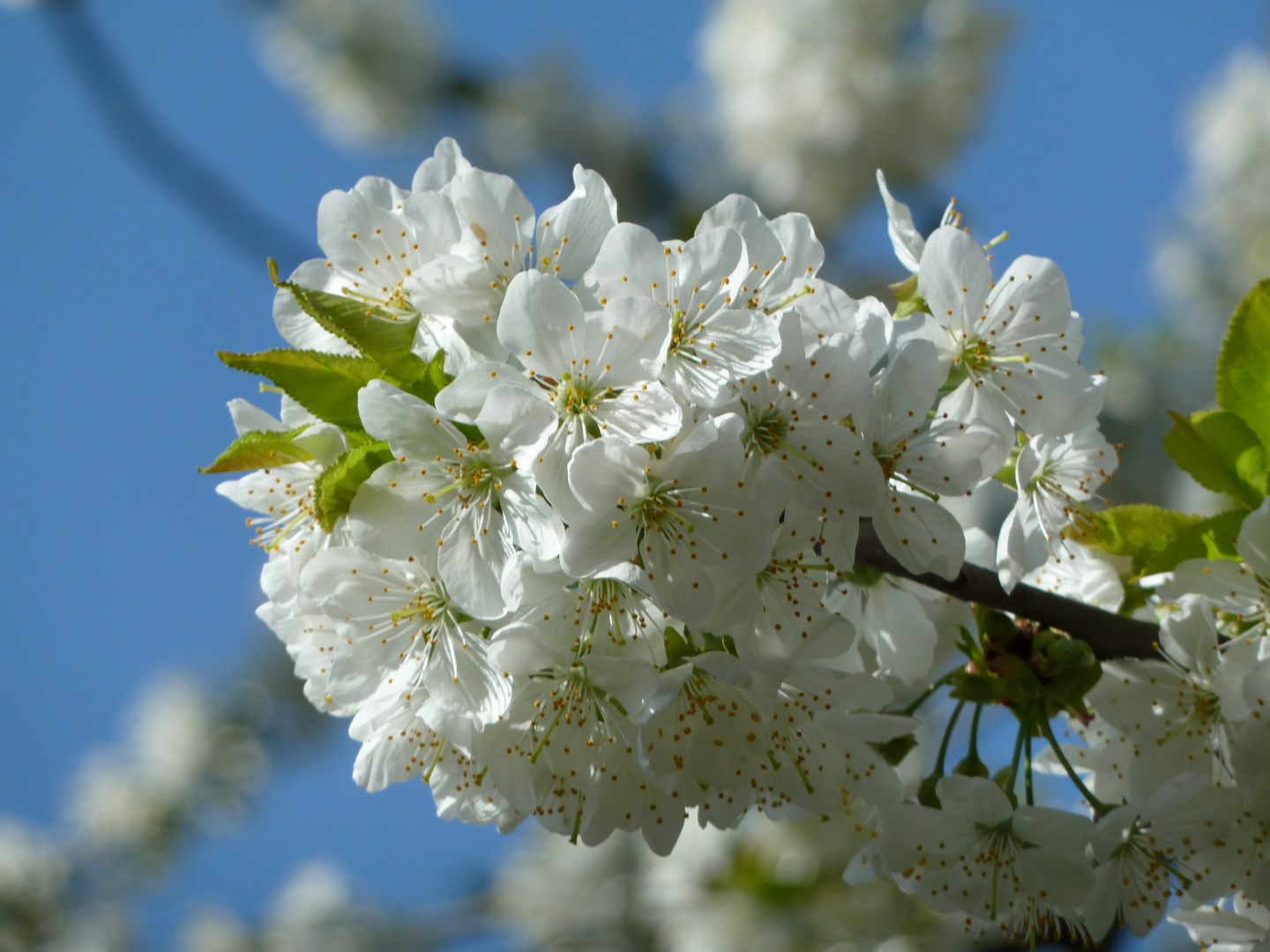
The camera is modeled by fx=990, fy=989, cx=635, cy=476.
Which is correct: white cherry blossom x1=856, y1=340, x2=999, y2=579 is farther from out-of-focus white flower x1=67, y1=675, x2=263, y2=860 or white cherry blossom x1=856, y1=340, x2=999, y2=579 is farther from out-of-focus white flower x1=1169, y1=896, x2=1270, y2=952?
out-of-focus white flower x1=67, y1=675, x2=263, y2=860

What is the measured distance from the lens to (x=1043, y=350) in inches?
42.6

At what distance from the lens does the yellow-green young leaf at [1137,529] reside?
1.16m

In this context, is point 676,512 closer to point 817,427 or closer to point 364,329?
point 817,427

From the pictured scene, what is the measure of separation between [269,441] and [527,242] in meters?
0.34

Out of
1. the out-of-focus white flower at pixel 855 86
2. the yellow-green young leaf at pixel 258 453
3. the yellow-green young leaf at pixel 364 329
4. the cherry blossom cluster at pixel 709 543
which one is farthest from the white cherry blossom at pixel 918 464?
the out-of-focus white flower at pixel 855 86

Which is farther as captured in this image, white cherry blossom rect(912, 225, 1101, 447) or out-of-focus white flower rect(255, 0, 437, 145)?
out-of-focus white flower rect(255, 0, 437, 145)

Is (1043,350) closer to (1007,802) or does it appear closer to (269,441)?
(1007,802)

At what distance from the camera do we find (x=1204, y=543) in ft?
3.68

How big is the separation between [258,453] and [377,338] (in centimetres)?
17

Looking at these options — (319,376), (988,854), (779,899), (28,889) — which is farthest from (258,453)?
(28,889)

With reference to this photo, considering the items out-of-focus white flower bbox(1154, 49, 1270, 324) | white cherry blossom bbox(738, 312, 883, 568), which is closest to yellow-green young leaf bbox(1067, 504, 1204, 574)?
white cherry blossom bbox(738, 312, 883, 568)

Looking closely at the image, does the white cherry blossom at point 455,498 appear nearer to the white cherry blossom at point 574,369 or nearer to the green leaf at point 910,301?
the white cherry blossom at point 574,369

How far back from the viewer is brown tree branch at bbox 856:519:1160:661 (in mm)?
1081

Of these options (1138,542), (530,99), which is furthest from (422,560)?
(530,99)
